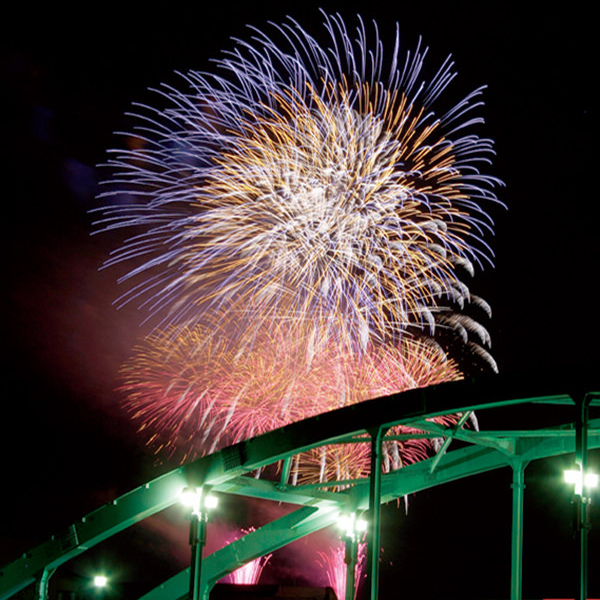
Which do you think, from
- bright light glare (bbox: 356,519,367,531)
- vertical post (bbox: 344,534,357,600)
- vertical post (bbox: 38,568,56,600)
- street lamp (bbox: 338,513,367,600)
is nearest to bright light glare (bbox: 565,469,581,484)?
vertical post (bbox: 344,534,357,600)

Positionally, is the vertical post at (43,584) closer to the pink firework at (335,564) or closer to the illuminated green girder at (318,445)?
the illuminated green girder at (318,445)

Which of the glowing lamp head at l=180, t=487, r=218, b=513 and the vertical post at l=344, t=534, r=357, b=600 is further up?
the glowing lamp head at l=180, t=487, r=218, b=513

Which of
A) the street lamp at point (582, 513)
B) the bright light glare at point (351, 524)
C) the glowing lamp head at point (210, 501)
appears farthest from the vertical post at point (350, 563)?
the street lamp at point (582, 513)

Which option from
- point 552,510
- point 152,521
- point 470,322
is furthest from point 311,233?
point 552,510

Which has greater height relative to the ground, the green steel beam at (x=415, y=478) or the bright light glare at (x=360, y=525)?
the green steel beam at (x=415, y=478)

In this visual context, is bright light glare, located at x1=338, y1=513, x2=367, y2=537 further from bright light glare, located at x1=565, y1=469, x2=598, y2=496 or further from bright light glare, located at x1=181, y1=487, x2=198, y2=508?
bright light glare, located at x1=565, y1=469, x2=598, y2=496

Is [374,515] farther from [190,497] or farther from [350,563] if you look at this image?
[190,497]

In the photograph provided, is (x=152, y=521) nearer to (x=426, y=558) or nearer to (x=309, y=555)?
(x=309, y=555)
